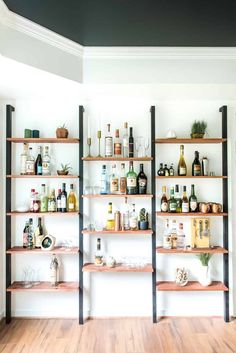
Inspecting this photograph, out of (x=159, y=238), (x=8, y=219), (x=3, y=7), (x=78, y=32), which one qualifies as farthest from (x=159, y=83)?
(x=8, y=219)

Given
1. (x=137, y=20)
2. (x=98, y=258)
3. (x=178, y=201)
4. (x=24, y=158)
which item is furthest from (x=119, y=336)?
(x=137, y=20)

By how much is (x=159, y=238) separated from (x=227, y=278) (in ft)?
2.61

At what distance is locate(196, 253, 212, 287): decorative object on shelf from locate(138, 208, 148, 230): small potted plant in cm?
68

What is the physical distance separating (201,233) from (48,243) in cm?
160

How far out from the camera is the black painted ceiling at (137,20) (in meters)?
2.04

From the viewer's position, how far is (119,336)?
2.76m

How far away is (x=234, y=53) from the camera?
2625mm

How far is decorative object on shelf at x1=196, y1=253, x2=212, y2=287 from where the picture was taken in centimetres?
299

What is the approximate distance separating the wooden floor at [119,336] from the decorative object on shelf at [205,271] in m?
0.43

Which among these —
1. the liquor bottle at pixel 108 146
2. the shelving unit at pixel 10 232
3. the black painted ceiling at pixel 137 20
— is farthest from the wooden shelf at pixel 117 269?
the black painted ceiling at pixel 137 20

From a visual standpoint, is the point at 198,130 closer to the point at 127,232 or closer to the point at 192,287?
the point at 127,232

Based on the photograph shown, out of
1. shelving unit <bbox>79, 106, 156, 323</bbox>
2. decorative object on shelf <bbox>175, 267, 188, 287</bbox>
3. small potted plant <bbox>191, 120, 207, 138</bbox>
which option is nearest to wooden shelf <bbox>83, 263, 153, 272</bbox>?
shelving unit <bbox>79, 106, 156, 323</bbox>

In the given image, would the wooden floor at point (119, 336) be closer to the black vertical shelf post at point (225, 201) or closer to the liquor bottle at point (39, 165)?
the black vertical shelf post at point (225, 201)

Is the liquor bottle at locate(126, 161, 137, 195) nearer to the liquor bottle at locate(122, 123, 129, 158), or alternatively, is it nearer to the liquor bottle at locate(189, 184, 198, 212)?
the liquor bottle at locate(122, 123, 129, 158)
